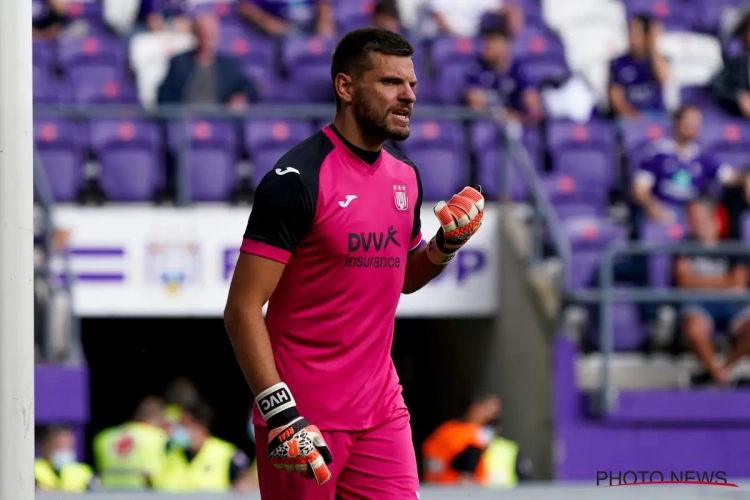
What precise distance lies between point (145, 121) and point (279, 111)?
46.1 inches

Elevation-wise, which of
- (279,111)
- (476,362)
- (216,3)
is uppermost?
(216,3)

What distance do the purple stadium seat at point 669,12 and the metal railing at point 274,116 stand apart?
406 cm

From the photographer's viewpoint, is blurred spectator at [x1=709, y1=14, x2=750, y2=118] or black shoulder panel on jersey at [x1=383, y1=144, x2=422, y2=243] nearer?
black shoulder panel on jersey at [x1=383, y1=144, x2=422, y2=243]

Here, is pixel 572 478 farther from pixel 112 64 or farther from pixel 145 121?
pixel 112 64

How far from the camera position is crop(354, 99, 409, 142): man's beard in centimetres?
433

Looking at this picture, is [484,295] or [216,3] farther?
[216,3]

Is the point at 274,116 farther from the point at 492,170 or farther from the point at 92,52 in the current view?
the point at 92,52

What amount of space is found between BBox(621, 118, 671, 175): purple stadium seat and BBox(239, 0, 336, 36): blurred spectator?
307cm

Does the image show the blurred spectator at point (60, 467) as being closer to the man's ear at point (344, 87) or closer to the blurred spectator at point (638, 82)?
the man's ear at point (344, 87)

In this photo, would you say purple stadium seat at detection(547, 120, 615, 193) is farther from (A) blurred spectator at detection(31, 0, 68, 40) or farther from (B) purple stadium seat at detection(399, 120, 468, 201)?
(A) blurred spectator at detection(31, 0, 68, 40)

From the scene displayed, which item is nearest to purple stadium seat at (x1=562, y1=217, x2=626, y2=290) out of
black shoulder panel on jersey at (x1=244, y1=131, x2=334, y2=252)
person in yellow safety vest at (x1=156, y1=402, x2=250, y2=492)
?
person in yellow safety vest at (x1=156, y1=402, x2=250, y2=492)

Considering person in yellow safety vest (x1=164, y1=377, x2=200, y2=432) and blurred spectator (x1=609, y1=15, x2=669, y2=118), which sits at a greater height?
blurred spectator (x1=609, y1=15, x2=669, y2=118)

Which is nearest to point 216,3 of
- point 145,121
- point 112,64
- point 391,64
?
point 112,64

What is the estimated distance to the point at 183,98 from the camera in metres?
11.9
